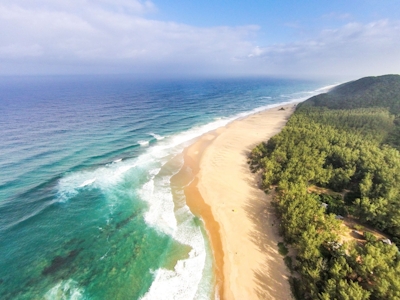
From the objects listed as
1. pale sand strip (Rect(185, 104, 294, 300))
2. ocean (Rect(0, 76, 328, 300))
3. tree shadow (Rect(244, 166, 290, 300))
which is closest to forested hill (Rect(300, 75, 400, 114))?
pale sand strip (Rect(185, 104, 294, 300))

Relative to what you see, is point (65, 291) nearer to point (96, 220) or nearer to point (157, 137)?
point (96, 220)

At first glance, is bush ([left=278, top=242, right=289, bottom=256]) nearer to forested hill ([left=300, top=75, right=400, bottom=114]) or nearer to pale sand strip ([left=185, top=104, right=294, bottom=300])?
pale sand strip ([left=185, top=104, right=294, bottom=300])

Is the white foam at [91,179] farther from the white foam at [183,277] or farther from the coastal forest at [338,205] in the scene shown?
the coastal forest at [338,205]

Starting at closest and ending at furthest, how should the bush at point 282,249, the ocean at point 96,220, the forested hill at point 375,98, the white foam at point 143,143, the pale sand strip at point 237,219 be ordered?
1. the pale sand strip at point 237,219
2. the ocean at point 96,220
3. the bush at point 282,249
4. the white foam at point 143,143
5. the forested hill at point 375,98

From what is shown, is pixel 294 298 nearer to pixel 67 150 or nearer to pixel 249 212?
pixel 249 212

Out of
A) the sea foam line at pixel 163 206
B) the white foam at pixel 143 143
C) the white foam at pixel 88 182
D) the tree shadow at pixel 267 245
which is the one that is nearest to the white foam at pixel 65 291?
the sea foam line at pixel 163 206

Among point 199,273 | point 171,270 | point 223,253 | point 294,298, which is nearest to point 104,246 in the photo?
point 171,270
